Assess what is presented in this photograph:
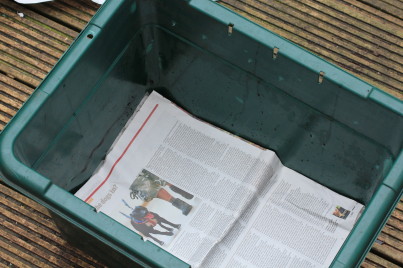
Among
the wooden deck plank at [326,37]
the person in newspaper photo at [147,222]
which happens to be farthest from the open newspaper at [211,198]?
the wooden deck plank at [326,37]

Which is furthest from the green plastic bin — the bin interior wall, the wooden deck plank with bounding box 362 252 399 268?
the wooden deck plank with bounding box 362 252 399 268

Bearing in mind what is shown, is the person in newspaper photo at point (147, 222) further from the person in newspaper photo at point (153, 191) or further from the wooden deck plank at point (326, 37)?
the wooden deck plank at point (326, 37)

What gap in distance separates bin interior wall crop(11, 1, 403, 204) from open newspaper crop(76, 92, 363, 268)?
27mm

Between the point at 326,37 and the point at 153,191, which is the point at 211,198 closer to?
the point at 153,191

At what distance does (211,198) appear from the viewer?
52.4 inches

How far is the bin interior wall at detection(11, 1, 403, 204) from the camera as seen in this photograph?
1180mm

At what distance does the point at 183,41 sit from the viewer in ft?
4.25

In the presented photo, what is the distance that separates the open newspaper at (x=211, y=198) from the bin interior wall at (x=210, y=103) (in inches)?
1.1

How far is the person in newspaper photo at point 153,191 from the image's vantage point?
4.34ft

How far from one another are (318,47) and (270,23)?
0.38 feet

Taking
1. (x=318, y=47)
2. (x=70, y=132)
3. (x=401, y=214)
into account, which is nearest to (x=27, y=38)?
(x=70, y=132)

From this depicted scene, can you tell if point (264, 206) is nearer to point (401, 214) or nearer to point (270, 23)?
point (401, 214)

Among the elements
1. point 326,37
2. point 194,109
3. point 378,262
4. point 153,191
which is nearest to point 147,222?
point 153,191

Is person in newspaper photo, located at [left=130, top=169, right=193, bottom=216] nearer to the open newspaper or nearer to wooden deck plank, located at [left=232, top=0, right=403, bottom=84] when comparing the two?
the open newspaper
